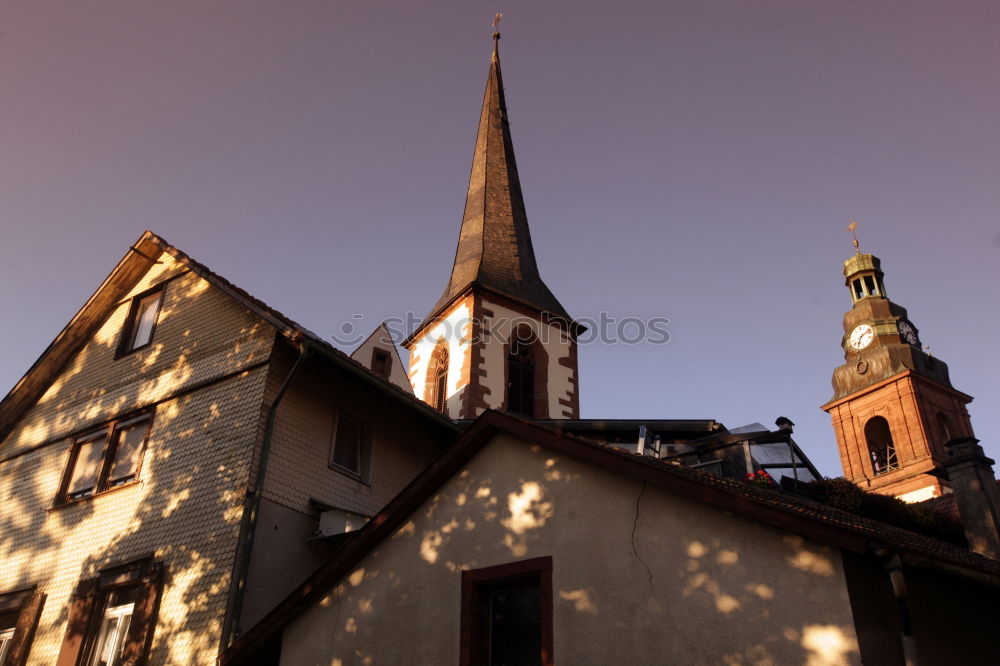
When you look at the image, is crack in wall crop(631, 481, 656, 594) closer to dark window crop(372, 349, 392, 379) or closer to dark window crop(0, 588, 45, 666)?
dark window crop(0, 588, 45, 666)

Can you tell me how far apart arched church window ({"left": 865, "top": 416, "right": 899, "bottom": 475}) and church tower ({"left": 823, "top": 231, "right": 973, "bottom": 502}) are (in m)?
0.06

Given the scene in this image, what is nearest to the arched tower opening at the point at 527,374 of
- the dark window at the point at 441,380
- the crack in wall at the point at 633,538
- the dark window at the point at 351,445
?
the dark window at the point at 441,380

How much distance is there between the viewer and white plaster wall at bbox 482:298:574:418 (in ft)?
90.7

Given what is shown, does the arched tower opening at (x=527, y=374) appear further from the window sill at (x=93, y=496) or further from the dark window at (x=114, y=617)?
the dark window at (x=114, y=617)

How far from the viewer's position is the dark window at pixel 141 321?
16031 millimetres

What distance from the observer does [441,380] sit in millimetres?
29703

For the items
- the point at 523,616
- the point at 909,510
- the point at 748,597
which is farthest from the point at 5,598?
the point at 909,510

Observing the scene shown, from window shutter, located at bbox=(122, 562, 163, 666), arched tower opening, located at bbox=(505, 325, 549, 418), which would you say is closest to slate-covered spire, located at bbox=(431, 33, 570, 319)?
arched tower opening, located at bbox=(505, 325, 549, 418)

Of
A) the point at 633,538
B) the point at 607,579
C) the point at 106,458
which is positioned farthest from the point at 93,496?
the point at 633,538

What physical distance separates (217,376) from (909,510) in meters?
10.9

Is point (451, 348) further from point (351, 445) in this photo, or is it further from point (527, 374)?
point (351, 445)

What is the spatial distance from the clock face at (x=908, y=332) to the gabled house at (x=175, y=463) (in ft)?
165

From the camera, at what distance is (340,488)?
45.1 feet

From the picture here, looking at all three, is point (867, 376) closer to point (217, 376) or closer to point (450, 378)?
point (450, 378)
